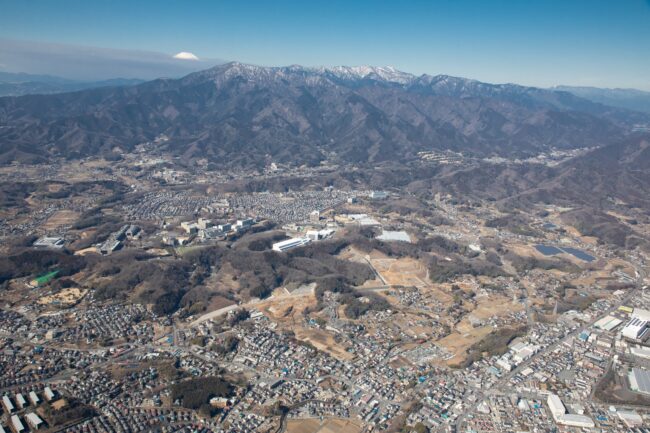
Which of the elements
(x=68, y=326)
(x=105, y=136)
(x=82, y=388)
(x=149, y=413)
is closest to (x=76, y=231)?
(x=68, y=326)

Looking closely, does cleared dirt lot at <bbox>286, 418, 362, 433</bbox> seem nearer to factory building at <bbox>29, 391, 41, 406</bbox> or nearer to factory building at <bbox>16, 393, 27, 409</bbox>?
factory building at <bbox>29, 391, 41, 406</bbox>

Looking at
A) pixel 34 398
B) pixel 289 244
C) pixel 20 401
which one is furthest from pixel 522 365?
pixel 20 401

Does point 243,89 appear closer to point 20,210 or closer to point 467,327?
point 20,210

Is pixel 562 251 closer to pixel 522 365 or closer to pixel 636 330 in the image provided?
pixel 636 330

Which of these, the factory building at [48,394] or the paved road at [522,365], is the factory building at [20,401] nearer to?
the factory building at [48,394]

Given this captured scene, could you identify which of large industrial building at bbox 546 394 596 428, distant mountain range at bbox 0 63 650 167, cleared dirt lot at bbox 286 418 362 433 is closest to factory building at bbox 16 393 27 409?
cleared dirt lot at bbox 286 418 362 433

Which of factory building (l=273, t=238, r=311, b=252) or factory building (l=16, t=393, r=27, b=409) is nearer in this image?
factory building (l=16, t=393, r=27, b=409)

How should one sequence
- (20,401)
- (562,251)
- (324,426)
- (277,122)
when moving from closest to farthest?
1. (324,426)
2. (20,401)
3. (562,251)
4. (277,122)

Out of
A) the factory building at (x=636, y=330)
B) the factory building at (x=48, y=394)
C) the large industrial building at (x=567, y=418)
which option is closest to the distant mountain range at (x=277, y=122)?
the factory building at (x=48, y=394)
